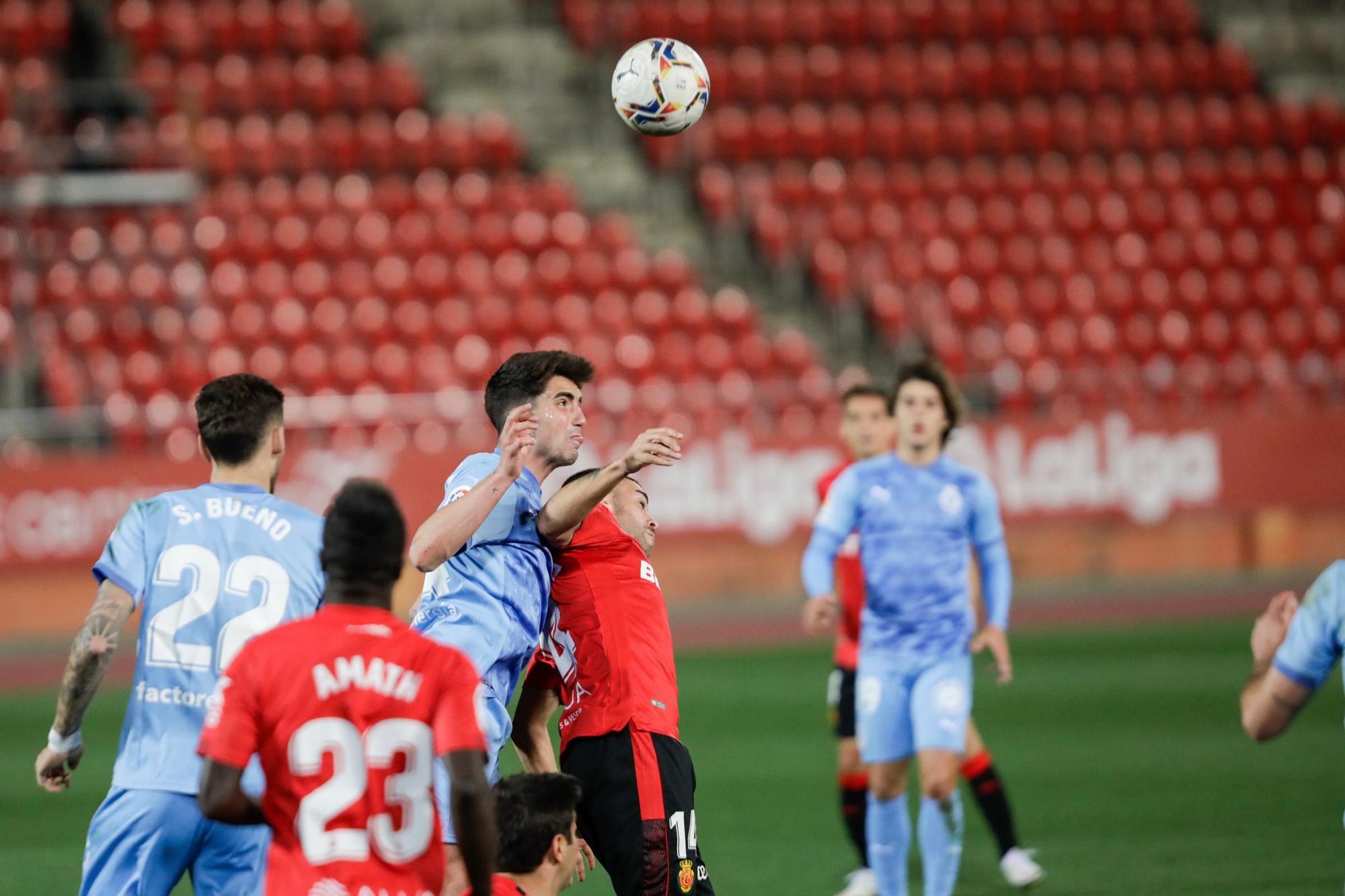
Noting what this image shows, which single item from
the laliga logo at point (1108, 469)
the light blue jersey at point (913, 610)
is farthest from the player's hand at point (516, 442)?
the laliga logo at point (1108, 469)

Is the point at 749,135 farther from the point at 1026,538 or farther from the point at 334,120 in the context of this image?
the point at 1026,538

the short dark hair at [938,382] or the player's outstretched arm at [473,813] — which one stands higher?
the short dark hair at [938,382]

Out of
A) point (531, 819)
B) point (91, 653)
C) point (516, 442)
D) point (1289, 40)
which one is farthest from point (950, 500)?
point (1289, 40)

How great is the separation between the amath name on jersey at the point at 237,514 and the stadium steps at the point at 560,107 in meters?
16.3

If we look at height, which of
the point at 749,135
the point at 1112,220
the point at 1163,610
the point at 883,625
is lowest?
the point at 1163,610

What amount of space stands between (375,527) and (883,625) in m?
3.97

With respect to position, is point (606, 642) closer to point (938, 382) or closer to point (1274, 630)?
point (1274, 630)

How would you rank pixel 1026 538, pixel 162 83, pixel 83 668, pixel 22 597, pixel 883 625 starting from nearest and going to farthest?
pixel 83 668, pixel 883 625, pixel 22 597, pixel 1026 538, pixel 162 83

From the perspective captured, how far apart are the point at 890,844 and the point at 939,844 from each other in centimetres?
21

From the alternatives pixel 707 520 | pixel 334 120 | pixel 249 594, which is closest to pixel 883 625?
pixel 249 594

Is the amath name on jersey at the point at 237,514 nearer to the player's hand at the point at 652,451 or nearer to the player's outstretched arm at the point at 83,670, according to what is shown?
the player's outstretched arm at the point at 83,670

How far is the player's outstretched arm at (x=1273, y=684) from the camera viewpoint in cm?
395

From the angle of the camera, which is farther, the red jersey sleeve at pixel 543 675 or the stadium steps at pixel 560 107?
the stadium steps at pixel 560 107

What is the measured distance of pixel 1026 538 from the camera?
18297 millimetres
